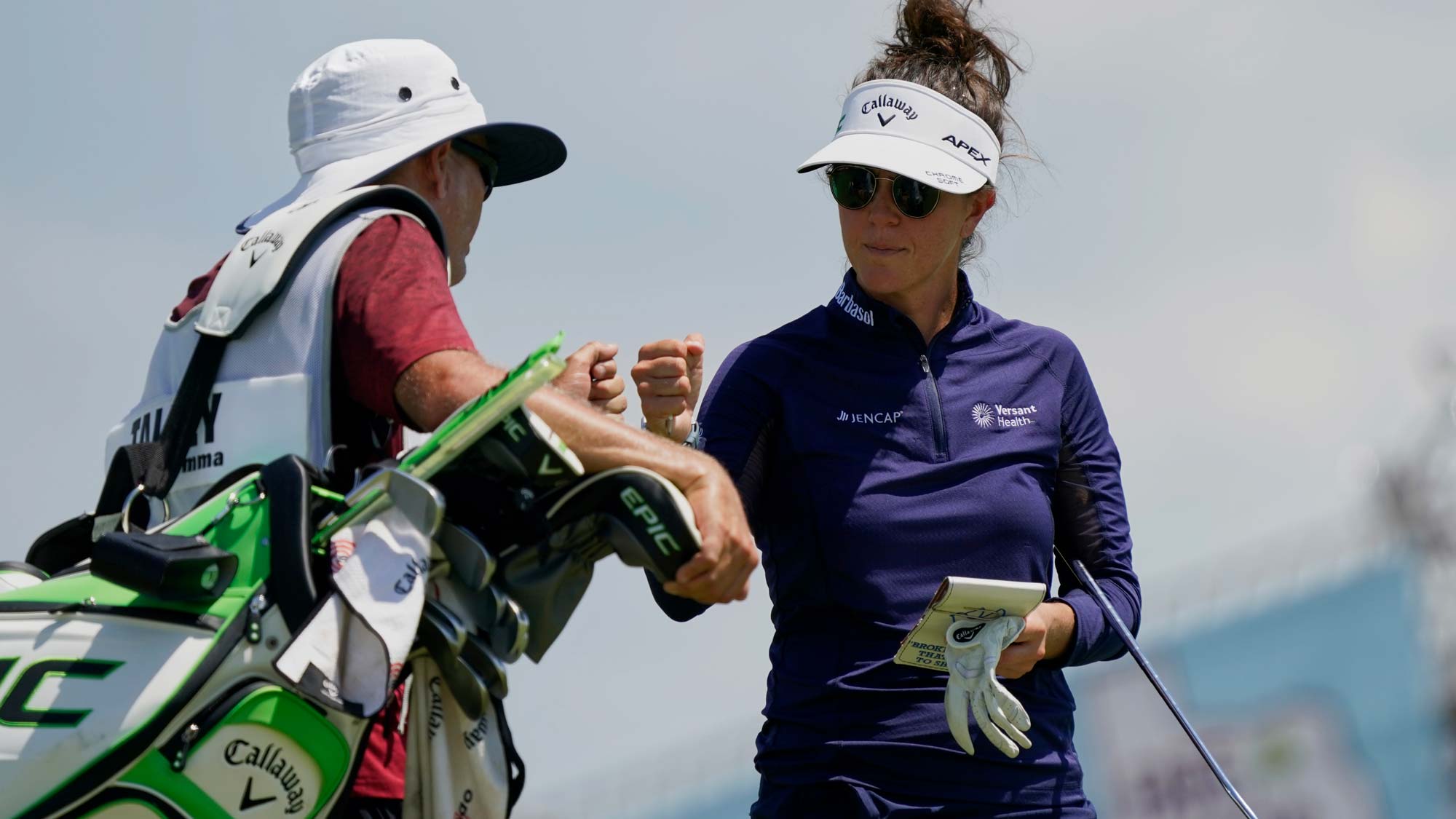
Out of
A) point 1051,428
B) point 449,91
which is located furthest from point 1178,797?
point 449,91

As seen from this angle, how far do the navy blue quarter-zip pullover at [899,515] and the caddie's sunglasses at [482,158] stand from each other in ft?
2.07

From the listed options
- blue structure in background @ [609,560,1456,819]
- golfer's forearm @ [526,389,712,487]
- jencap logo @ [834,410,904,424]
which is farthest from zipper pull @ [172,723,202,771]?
blue structure in background @ [609,560,1456,819]

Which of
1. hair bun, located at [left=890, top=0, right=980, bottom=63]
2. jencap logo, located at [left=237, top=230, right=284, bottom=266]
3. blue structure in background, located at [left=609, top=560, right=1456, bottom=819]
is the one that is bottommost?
blue structure in background, located at [left=609, top=560, right=1456, bottom=819]

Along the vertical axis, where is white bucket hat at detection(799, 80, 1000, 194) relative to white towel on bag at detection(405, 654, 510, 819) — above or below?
above

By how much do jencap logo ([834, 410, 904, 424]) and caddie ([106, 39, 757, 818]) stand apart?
37.7 inches

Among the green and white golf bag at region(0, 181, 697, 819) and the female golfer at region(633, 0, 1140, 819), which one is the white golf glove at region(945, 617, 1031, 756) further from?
the green and white golf bag at region(0, 181, 697, 819)

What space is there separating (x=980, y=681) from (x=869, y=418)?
2.02ft

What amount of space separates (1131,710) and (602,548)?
989 centimetres

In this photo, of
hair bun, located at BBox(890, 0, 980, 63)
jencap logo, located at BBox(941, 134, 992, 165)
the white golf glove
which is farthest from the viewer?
A: hair bun, located at BBox(890, 0, 980, 63)

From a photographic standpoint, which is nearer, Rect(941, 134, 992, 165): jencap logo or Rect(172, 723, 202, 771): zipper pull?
Rect(172, 723, 202, 771): zipper pull

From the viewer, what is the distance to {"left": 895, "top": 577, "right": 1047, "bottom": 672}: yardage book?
315 centimetres

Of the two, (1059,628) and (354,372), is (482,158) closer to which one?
(354,372)

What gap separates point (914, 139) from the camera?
3771 mm

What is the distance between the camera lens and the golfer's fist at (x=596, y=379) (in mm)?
3254
